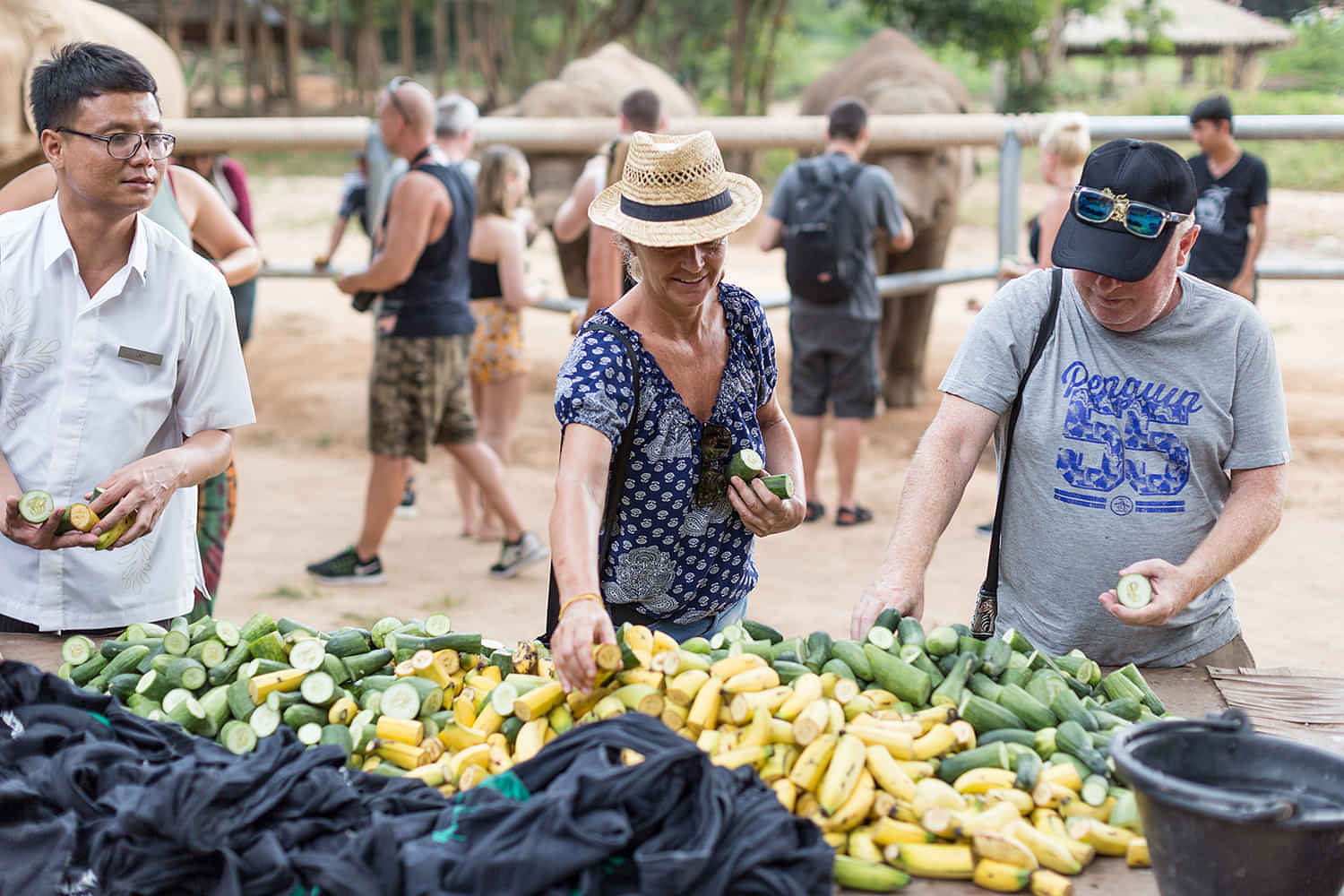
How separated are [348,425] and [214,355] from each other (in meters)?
7.08

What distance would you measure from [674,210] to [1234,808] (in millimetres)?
1640

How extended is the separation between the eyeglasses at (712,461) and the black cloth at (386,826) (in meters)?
1.02

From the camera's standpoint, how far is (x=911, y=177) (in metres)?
9.94

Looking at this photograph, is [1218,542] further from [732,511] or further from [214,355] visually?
[214,355]

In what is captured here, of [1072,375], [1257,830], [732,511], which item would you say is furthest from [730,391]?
[1257,830]

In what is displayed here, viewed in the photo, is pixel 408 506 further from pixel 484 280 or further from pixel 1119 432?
pixel 1119 432

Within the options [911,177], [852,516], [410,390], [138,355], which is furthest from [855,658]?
[911,177]

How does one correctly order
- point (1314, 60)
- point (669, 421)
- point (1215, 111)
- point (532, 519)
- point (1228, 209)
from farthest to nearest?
point (1314, 60) < point (532, 519) < point (1228, 209) < point (1215, 111) < point (669, 421)

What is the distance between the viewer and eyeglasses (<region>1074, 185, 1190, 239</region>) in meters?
2.87

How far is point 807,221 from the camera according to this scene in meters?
7.36

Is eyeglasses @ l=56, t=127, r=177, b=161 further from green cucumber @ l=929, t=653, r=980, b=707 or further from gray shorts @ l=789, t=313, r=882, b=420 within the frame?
gray shorts @ l=789, t=313, r=882, b=420

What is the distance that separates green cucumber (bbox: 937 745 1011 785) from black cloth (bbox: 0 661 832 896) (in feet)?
1.46

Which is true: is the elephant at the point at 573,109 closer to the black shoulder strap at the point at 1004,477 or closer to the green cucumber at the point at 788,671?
the black shoulder strap at the point at 1004,477

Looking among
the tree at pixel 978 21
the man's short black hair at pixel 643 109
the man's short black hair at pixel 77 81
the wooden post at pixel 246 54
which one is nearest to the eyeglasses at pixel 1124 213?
the man's short black hair at pixel 77 81
